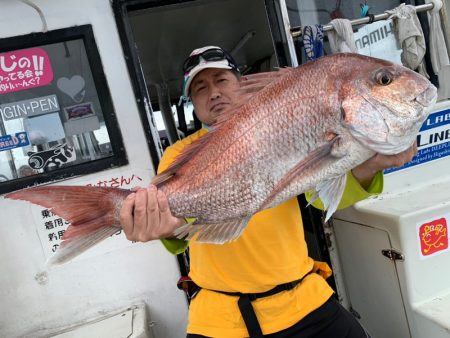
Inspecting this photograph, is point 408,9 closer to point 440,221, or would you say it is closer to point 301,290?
point 440,221

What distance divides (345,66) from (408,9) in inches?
74.1

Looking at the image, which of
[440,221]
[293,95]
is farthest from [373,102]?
[440,221]

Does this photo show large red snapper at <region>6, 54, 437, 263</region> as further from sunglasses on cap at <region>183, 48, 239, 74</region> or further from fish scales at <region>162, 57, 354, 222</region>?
sunglasses on cap at <region>183, 48, 239, 74</region>

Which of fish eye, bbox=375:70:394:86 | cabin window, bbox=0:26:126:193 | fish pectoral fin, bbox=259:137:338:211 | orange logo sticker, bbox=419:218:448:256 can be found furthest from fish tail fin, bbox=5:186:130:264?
orange logo sticker, bbox=419:218:448:256

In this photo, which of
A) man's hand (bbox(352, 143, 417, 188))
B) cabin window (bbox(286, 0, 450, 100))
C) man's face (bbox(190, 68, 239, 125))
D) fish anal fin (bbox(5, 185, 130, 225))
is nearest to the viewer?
fish anal fin (bbox(5, 185, 130, 225))

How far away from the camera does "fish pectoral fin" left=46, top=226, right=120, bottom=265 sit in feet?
4.42

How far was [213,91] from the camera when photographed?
207 centimetres

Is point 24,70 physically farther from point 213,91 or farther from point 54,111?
point 213,91

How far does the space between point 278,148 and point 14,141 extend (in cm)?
206

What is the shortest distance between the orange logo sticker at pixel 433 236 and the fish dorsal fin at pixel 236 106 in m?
1.36

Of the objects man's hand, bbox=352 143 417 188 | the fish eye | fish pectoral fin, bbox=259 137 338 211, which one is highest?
the fish eye

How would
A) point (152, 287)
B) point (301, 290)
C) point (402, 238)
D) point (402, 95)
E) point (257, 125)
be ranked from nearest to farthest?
point (402, 95)
point (257, 125)
point (301, 290)
point (402, 238)
point (152, 287)

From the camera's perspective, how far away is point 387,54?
118 inches

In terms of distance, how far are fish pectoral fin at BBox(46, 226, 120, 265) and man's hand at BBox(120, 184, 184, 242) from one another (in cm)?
11
